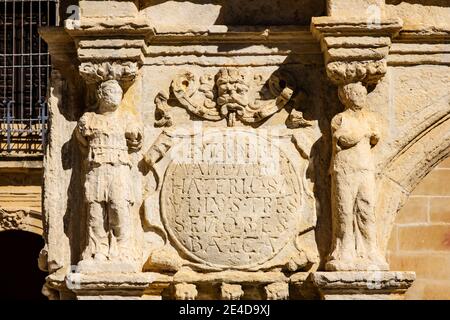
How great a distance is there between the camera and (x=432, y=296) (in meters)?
10.1

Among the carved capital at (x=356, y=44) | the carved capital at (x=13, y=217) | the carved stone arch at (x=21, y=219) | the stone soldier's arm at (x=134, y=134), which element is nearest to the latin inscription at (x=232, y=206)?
the stone soldier's arm at (x=134, y=134)

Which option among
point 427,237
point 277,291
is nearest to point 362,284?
point 277,291

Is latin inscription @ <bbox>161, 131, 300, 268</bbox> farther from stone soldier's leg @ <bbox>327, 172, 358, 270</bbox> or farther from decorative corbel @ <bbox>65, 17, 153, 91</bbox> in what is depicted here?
decorative corbel @ <bbox>65, 17, 153, 91</bbox>

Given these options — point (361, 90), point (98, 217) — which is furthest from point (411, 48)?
point (98, 217)

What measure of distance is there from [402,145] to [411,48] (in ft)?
1.64

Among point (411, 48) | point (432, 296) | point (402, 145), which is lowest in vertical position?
point (432, 296)

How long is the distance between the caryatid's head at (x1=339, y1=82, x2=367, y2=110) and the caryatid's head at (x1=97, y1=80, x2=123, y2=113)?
112 centimetres

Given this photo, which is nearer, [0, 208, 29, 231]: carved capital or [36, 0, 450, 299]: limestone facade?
[36, 0, 450, 299]: limestone facade

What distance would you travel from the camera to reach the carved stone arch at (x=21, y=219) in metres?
17.7

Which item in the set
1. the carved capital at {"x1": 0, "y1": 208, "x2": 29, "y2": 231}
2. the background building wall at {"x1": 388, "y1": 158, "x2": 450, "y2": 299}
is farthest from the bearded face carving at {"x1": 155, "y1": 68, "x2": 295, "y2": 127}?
the carved capital at {"x1": 0, "y1": 208, "x2": 29, "y2": 231}

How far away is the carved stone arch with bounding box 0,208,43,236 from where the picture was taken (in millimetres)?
17688

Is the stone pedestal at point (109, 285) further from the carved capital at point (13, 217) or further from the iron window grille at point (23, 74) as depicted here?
the iron window grille at point (23, 74)

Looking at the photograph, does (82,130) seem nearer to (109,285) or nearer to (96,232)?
(96,232)

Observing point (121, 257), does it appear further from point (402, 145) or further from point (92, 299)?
point (402, 145)
